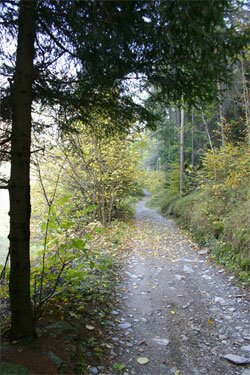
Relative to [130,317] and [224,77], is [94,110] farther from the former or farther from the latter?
[130,317]

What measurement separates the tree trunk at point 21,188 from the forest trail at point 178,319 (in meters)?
1.20

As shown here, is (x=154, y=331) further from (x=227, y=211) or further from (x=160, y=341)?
(x=227, y=211)

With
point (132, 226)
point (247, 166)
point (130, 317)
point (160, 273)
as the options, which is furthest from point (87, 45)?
point (132, 226)

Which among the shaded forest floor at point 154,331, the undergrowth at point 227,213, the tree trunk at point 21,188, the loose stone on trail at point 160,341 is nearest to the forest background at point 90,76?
the tree trunk at point 21,188

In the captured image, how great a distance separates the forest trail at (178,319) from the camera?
130 inches

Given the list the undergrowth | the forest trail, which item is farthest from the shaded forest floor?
the undergrowth

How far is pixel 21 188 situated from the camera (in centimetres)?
281

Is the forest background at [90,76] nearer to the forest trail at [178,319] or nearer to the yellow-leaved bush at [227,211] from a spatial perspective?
the forest trail at [178,319]

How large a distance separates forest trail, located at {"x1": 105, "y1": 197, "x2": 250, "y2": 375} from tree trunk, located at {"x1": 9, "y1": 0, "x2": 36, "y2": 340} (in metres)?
1.20

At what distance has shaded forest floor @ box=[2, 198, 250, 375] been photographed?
2867mm

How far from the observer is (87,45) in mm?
2953

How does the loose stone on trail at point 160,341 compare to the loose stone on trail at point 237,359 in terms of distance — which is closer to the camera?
the loose stone on trail at point 237,359

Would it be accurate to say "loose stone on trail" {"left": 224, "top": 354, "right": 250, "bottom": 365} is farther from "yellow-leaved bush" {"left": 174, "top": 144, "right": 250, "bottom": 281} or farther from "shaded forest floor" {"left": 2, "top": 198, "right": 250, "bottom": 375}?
"yellow-leaved bush" {"left": 174, "top": 144, "right": 250, "bottom": 281}

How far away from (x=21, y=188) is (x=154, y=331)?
2.72 meters
